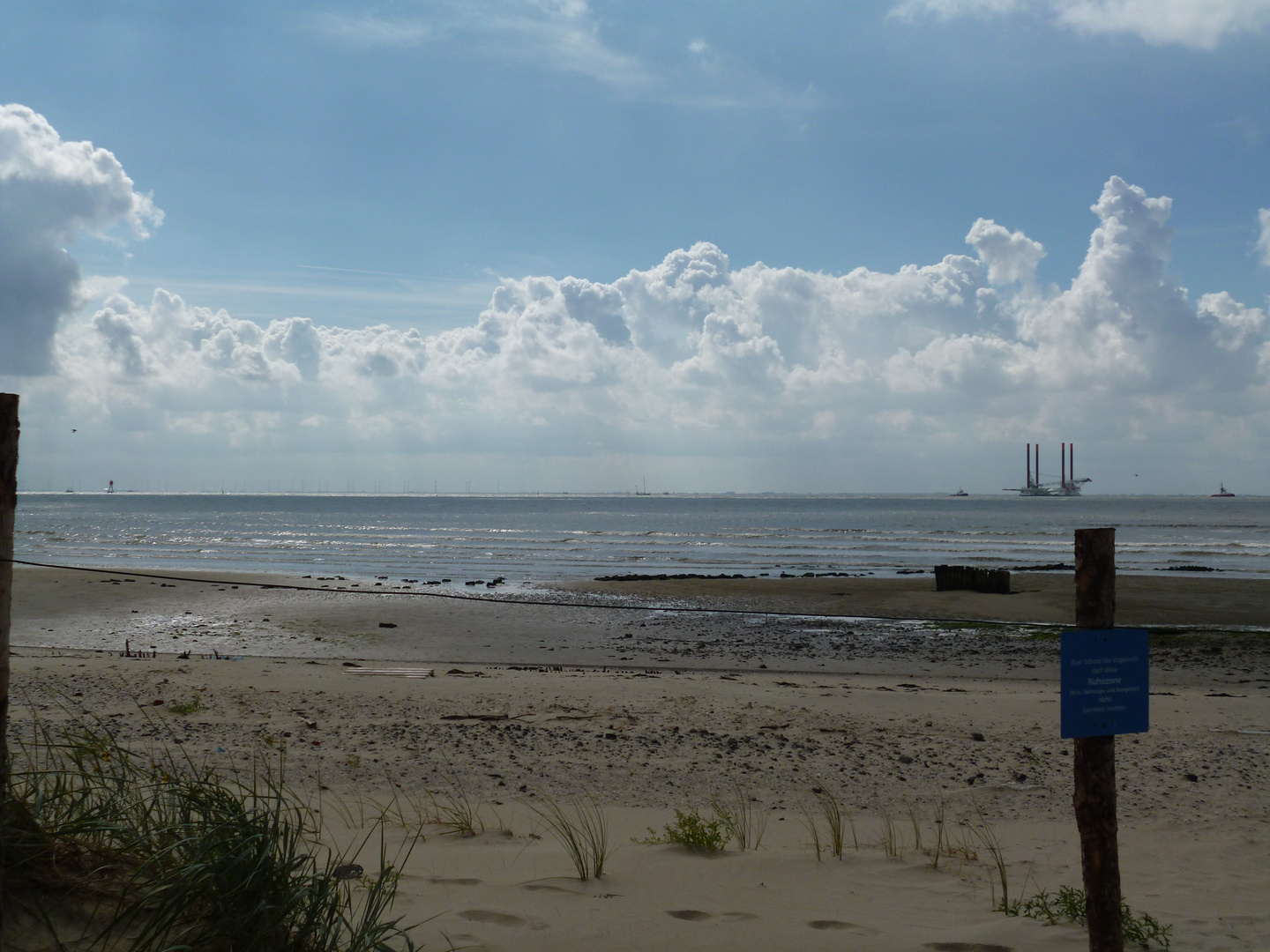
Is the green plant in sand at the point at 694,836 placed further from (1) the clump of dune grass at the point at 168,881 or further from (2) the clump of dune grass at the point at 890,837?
(1) the clump of dune grass at the point at 168,881

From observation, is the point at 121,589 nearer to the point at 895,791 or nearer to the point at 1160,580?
the point at 895,791

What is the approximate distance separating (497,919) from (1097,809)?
8.97 feet

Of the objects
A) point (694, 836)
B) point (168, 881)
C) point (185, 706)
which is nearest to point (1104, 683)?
point (694, 836)

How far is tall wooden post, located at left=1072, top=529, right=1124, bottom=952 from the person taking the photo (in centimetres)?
379

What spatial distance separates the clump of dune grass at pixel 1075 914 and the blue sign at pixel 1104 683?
1127mm

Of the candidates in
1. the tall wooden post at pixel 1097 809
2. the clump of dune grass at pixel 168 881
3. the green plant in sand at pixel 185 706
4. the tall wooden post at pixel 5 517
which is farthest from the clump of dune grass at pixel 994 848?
the green plant in sand at pixel 185 706

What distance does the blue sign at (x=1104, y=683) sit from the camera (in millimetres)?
3686

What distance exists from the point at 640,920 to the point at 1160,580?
30.5 m

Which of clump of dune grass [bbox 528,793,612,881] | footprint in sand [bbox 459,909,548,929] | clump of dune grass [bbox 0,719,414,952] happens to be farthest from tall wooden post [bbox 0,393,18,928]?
clump of dune grass [bbox 528,793,612,881]

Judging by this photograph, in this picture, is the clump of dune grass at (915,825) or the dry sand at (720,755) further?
the clump of dune grass at (915,825)

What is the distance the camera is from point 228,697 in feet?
32.4

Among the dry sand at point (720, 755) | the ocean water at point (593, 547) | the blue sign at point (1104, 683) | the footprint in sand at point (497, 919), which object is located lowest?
the ocean water at point (593, 547)

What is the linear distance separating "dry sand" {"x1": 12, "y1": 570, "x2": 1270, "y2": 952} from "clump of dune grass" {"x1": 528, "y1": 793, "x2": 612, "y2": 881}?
0.10 metres

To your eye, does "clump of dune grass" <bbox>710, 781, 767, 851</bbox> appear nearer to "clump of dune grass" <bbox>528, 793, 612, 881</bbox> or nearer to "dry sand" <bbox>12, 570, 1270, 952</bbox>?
"dry sand" <bbox>12, 570, 1270, 952</bbox>
